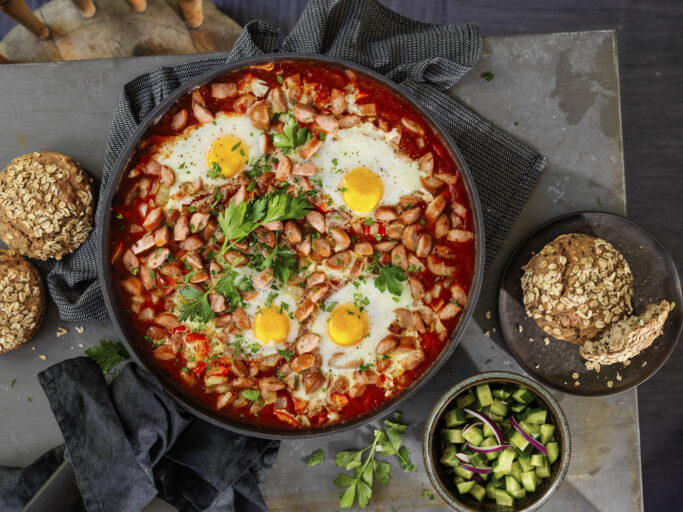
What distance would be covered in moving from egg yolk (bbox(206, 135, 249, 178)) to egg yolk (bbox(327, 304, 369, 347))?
34.8 inches

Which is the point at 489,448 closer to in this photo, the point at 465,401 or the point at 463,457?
the point at 463,457

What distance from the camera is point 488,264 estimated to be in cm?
332

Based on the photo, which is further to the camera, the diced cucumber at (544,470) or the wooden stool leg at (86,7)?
the wooden stool leg at (86,7)

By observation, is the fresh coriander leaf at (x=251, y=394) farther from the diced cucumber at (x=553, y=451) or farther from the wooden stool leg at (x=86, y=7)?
the wooden stool leg at (x=86, y=7)

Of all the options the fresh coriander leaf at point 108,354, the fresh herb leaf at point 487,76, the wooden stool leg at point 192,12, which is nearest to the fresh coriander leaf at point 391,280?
the fresh herb leaf at point 487,76

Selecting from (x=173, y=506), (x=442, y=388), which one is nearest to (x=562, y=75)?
(x=442, y=388)

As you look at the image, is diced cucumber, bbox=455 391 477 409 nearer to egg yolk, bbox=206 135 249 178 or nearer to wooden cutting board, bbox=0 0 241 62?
egg yolk, bbox=206 135 249 178

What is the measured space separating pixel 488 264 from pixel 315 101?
1286mm

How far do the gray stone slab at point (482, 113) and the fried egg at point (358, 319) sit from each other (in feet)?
1.87

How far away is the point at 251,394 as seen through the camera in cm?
304

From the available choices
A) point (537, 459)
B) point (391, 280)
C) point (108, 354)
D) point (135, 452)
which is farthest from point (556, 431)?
point (108, 354)

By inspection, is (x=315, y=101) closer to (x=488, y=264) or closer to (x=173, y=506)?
(x=488, y=264)

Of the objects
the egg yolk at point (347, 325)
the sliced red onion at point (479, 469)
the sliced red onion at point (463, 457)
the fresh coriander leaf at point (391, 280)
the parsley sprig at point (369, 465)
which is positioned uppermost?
the fresh coriander leaf at point (391, 280)

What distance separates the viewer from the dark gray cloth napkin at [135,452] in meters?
2.91
